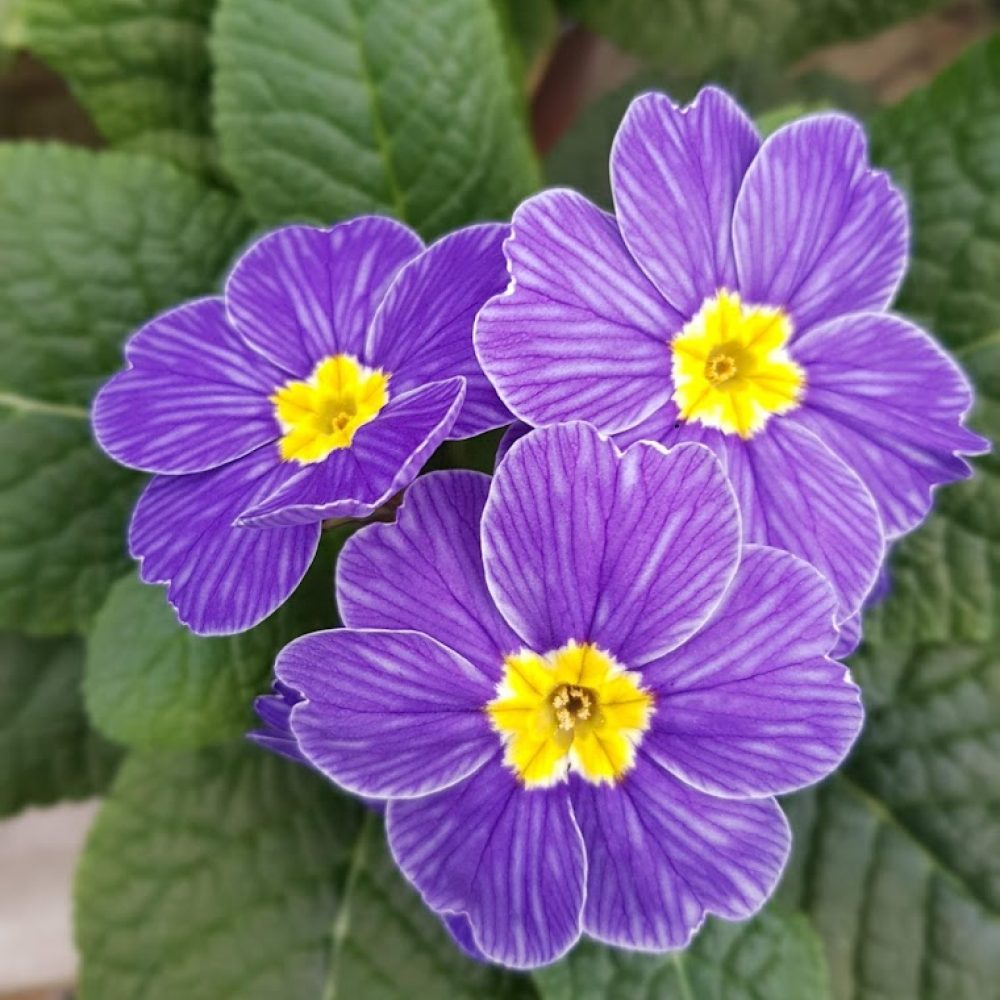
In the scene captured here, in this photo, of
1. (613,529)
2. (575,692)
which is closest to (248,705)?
(575,692)

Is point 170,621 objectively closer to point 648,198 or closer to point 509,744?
point 509,744

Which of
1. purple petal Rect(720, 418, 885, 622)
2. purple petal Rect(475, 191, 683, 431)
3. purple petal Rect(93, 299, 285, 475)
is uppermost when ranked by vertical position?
purple petal Rect(475, 191, 683, 431)

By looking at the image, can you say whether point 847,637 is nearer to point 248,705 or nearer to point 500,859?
point 500,859

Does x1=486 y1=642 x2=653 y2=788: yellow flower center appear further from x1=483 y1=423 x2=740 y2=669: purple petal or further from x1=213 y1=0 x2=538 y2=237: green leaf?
x1=213 y1=0 x2=538 y2=237: green leaf

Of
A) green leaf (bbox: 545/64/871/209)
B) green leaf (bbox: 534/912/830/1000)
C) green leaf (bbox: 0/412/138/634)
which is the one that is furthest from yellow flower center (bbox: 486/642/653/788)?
green leaf (bbox: 545/64/871/209)

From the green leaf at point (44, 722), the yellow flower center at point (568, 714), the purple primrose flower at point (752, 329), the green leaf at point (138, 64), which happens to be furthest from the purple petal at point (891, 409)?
the green leaf at point (44, 722)

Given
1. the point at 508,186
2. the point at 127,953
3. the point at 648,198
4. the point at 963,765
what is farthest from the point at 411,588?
the point at 963,765

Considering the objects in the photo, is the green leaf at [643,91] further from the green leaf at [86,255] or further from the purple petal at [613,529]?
the purple petal at [613,529]
